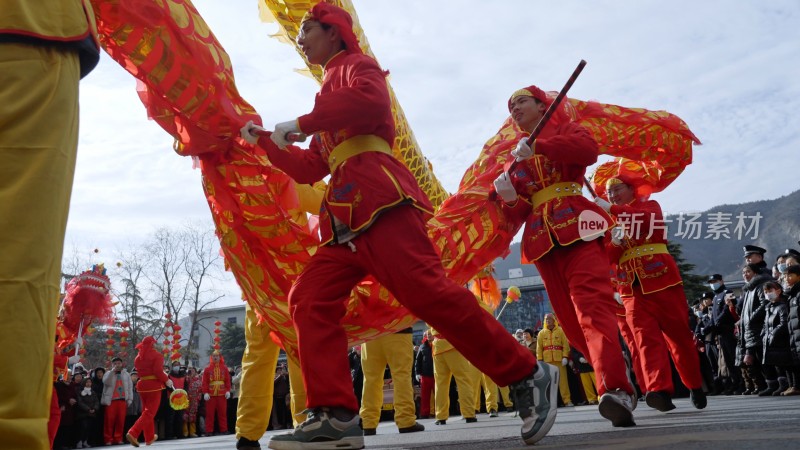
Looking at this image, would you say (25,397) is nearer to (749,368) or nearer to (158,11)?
(158,11)

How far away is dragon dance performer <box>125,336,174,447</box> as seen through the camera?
9.97m

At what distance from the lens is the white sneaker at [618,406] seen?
12.5 feet

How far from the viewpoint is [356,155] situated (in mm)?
3152

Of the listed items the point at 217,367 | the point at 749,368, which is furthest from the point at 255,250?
the point at 217,367

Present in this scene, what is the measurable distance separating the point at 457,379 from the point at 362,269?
5.98 metres

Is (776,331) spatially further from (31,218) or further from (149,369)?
(31,218)

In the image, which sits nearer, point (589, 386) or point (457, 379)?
point (457, 379)

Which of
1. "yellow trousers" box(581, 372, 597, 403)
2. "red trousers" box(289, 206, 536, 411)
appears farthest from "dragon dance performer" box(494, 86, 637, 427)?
"yellow trousers" box(581, 372, 597, 403)

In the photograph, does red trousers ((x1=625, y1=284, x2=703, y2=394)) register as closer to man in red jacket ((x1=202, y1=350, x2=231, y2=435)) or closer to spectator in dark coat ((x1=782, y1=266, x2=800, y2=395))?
spectator in dark coat ((x1=782, y1=266, x2=800, y2=395))

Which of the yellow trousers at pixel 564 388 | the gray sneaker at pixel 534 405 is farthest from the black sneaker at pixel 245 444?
the yellow trousers at pixel 564 388

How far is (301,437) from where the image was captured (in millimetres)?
2830

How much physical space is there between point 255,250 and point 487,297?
13.5 feet

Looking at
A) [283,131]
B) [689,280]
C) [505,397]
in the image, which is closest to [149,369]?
[505,397]

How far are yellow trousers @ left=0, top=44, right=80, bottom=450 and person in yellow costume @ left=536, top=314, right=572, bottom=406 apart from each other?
1190 cm
